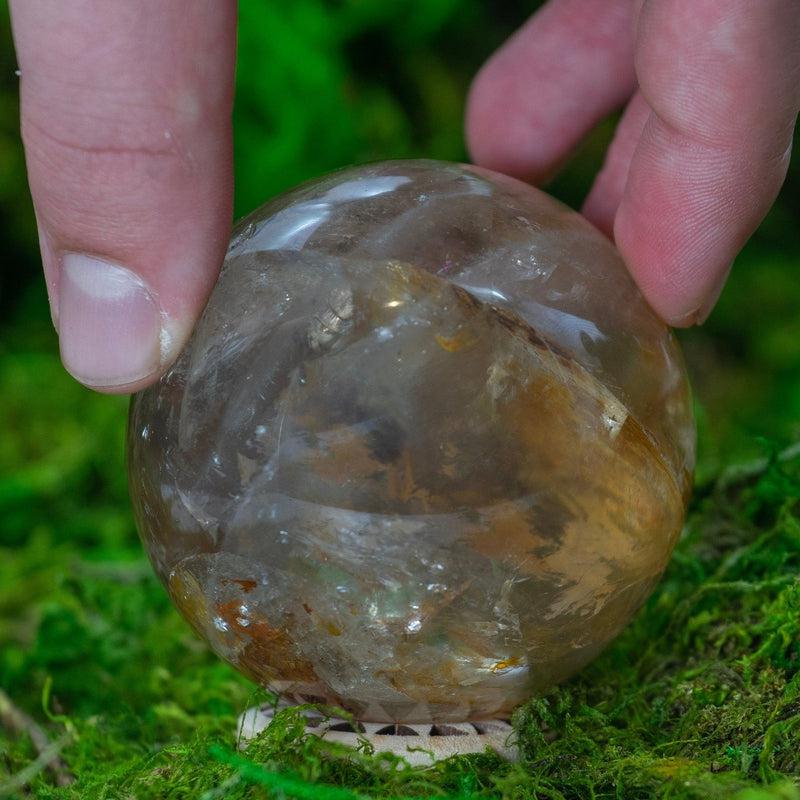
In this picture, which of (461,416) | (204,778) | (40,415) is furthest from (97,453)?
(461,416)

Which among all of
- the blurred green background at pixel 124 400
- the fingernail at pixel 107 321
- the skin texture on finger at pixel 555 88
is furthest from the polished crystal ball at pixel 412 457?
the skin texture on finger at pixel 555 88

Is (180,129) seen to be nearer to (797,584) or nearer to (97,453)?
(797,584)

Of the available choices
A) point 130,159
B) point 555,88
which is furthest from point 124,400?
point 130,159

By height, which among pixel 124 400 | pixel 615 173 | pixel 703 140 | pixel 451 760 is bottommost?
pixel 124 400

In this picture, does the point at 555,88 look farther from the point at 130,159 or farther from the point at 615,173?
the point at 130,159

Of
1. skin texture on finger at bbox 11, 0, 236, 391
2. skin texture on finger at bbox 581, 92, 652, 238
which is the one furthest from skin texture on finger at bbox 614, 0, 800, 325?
skin texture on finger at bbox 11, 0, 236, 391

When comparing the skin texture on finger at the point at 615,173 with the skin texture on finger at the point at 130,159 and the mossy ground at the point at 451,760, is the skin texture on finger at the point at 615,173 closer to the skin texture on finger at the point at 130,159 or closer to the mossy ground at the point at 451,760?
the mossy ground at the point at 451,760

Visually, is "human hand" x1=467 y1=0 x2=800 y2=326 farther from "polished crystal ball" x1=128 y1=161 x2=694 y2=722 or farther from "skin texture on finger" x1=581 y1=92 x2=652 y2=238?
"skin texture on finger" x1=581 y1=92 x2=652 y2=238
